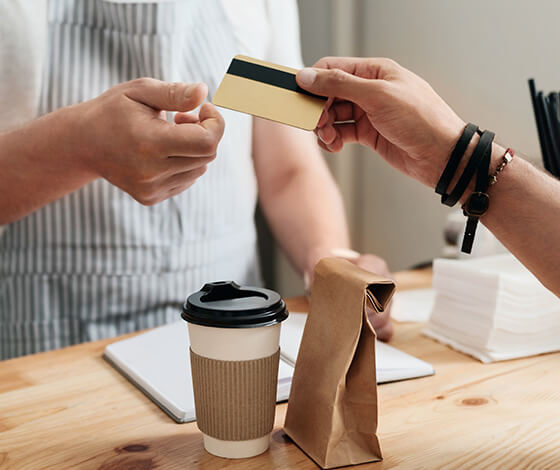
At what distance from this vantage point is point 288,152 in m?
1.36

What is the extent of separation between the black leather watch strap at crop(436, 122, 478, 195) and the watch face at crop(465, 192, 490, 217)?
0.03m

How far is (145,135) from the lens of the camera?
0.71 metres

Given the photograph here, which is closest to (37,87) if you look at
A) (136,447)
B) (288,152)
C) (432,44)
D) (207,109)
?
(207,109)

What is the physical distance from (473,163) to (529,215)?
8 cm

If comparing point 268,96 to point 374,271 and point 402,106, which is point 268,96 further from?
point 374,271

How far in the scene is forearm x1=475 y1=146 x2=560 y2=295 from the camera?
668 mm

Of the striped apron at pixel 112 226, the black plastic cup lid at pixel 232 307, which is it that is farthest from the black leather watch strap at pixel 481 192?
the striped apron at pixel 112 226

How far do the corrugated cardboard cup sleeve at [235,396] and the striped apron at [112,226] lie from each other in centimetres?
58

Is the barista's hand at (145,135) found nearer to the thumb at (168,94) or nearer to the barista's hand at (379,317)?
the thumb at (168,94)

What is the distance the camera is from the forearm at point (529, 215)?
2.19 feet

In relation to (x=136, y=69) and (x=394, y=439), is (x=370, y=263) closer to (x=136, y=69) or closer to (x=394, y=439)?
(x=394, y=439)

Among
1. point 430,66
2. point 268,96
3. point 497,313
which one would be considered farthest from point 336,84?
point 430,66

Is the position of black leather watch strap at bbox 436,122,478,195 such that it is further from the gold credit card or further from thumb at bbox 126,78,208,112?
thumb at bbox 126,78,208,112

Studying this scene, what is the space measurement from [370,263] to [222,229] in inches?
14.3
